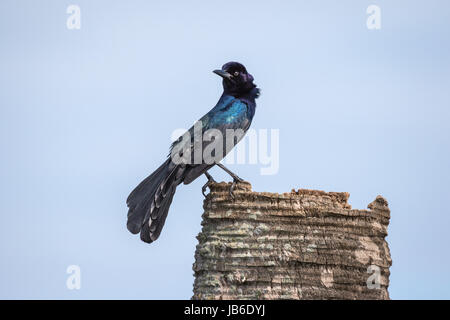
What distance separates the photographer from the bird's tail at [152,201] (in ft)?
36.7

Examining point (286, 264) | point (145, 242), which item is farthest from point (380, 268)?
point (145, 242)

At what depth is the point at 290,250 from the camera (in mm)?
9352

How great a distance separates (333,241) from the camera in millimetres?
9477

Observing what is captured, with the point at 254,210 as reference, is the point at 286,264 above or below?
below

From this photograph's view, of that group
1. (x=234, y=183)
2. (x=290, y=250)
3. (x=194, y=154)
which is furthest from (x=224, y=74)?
(x=290, y=250)

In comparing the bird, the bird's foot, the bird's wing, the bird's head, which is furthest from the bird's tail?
the bird's head

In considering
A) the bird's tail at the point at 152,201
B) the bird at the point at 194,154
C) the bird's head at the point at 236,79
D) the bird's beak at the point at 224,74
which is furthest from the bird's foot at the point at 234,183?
the bird's beak at the point at 224,74

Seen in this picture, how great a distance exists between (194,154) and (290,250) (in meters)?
3.11

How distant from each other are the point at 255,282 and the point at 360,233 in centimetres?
139

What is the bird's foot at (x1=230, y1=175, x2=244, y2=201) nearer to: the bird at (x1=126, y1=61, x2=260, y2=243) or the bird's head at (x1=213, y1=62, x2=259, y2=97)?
the bird at (x1=126, y1=61, x2=260, y2=243)

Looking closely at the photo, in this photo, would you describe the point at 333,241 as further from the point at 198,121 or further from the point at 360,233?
the point at 198,121

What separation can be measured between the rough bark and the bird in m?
0.49
